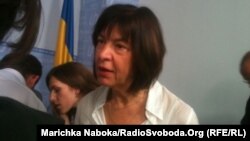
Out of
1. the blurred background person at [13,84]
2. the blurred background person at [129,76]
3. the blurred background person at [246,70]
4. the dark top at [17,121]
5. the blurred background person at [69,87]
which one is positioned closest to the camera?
the dark top at [17,121]

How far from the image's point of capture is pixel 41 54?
1.23 meters

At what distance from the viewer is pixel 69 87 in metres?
0.85

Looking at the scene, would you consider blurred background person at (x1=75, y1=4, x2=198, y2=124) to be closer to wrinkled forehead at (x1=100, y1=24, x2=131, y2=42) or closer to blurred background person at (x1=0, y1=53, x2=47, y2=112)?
wrinkled forehead at (x1=100, y1=24, x2=131, y2=42)

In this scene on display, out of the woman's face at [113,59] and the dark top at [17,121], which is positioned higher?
the woman's face at [113,59]

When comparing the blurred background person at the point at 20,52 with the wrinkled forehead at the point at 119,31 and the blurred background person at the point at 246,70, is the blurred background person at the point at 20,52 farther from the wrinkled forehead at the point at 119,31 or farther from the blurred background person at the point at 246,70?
the blurred background person at the point at 246,70

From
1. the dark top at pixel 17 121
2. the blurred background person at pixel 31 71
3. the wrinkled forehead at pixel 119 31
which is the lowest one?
the dark top at pixel 17 121

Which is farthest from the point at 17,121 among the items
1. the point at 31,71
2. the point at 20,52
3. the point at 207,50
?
the point at 207,50

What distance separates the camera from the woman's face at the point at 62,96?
33.1 inches

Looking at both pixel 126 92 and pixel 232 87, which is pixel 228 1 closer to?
pixel 232 87

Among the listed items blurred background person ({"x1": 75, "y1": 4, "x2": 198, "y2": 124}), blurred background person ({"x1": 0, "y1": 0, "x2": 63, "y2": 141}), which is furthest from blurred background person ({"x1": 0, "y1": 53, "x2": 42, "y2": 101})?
blurred background person ({"x1": 0, "y1": 0, "x2": 63, "y2": 141})

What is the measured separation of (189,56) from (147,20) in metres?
0.48

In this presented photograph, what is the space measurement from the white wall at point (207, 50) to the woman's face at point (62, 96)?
1.28 feet

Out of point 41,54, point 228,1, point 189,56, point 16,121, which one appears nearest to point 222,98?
point 189,56

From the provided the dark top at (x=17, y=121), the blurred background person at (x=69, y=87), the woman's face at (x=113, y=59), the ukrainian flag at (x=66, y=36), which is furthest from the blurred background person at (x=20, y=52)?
the ukrainian flag at (x=66, y=36)
